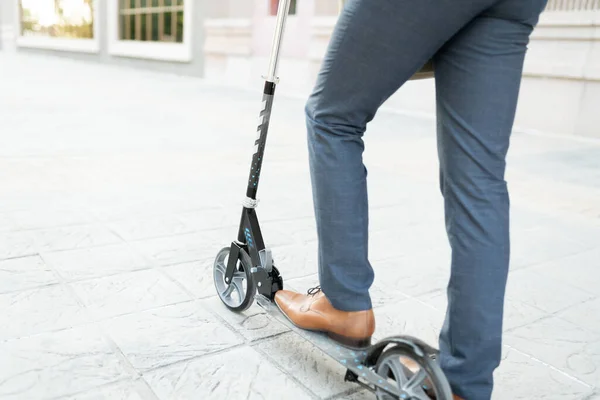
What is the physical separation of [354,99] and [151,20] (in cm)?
1550

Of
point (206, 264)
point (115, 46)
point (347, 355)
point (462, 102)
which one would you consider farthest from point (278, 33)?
point (115, 46)

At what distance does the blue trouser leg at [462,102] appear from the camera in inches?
53.2

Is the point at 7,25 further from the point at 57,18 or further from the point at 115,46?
the point at 115,46

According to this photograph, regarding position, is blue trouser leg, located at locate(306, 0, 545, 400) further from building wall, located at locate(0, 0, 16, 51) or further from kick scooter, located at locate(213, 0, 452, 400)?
building wall, located at locate(0, 0, 16, 51)

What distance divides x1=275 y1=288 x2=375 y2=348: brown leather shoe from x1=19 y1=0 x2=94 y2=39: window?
18717 mm

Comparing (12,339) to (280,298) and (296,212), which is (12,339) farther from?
(296,212)

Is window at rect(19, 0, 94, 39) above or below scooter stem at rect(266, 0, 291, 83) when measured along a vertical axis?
below

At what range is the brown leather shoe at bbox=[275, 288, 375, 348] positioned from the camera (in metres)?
1.66

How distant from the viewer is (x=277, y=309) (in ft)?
6.36

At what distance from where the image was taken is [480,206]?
141cm

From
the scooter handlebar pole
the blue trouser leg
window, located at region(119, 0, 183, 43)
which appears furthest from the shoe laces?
window, located at region(119, 0, 183, 43)

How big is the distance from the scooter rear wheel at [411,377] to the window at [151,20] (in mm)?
14079

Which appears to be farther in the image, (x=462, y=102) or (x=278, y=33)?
(x=278, y=33)

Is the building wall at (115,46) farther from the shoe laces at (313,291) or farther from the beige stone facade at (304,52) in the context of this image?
the shoe laces at (313,291)
